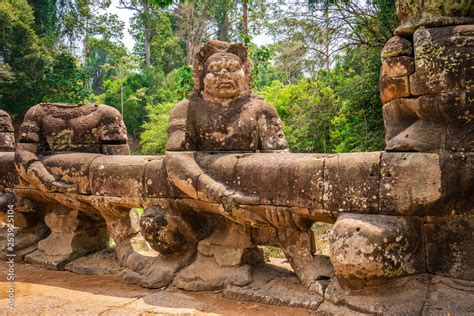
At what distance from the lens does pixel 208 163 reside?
439 centimetres

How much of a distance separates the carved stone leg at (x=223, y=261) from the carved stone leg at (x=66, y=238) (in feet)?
6.11

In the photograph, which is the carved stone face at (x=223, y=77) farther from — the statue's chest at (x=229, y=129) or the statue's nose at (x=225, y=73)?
the statue's chest at (x=229, y=129)

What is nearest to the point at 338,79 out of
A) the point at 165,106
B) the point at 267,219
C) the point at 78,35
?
the point at 267,219

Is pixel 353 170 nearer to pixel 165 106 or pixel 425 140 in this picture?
pixel 425 140

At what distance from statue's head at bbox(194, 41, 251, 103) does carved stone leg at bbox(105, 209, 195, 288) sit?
151cm

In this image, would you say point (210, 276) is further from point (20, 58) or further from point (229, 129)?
point (20, 58)

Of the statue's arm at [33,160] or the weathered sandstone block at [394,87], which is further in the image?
the statue's arm at [33,160]

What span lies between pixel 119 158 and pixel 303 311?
2.71 metres

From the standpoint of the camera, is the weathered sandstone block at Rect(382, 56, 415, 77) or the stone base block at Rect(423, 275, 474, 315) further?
the weathered sandstone block at Rect(382, 56, 415, 77)

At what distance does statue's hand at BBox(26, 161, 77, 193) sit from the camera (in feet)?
17.2

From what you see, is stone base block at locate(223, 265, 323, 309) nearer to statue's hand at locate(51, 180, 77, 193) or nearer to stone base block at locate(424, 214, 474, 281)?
stone base block at locate(424, 214, 474, 281)

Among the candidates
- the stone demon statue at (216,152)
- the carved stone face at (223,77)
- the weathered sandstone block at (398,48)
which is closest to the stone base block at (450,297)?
the stone demon statue at (216,152)

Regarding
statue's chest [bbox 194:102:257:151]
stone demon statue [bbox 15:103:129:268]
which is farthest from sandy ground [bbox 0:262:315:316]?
statue's chest [bbox 194:102:257:151]

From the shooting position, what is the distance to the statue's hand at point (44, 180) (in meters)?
5.23
